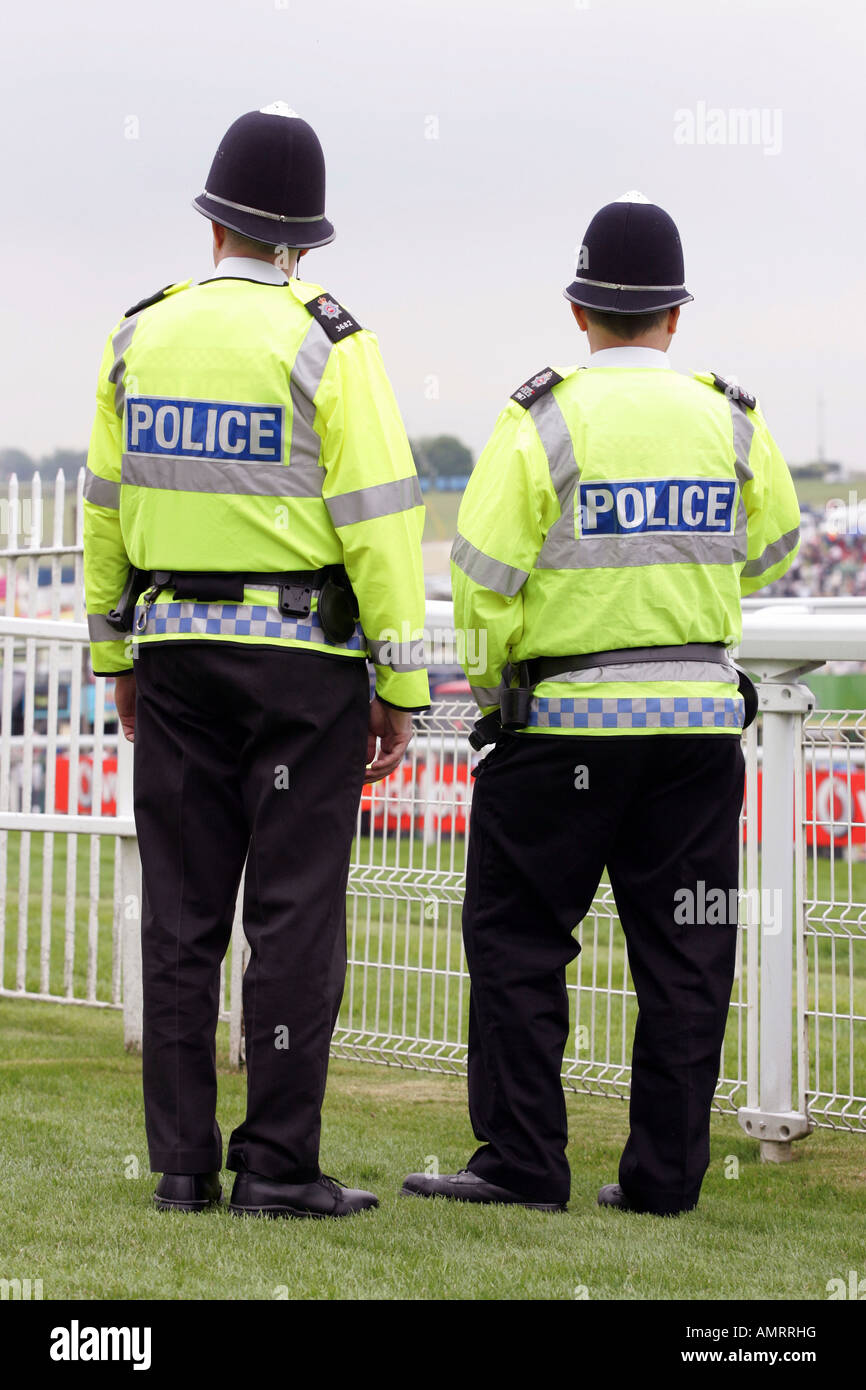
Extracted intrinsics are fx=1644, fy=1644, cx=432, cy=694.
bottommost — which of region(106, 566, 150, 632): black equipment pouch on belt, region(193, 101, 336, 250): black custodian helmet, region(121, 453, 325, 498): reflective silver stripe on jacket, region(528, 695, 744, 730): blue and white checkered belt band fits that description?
region(528, 695, 744, 730): blue and white checkered belt band

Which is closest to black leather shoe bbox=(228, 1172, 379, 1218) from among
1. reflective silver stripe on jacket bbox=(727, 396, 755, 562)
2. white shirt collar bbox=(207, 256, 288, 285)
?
reflective silver stripe on jacket bbox=(727, 396, 755, 562)

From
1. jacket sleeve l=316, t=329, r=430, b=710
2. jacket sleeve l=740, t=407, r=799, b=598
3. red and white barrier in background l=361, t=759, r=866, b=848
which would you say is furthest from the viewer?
red and white barrier in background l=361, t=759, r=866, b=848

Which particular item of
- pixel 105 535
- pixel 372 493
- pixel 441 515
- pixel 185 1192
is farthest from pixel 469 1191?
pixel 441 515

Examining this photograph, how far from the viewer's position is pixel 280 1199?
3320 mm

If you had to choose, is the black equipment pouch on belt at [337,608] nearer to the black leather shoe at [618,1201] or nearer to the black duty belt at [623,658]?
the black duty belt at [623,658]

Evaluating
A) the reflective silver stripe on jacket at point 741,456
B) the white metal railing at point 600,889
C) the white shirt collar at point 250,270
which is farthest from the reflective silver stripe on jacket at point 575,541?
the white metal railing at point 600,889

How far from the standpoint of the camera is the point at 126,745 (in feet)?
18.6

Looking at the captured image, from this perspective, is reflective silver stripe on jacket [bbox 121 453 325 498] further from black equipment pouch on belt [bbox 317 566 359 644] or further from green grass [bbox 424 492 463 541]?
green grass [bbox 424 492 463 541]

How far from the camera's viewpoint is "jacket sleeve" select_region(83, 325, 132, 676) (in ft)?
11.7

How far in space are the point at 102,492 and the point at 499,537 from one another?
88cm

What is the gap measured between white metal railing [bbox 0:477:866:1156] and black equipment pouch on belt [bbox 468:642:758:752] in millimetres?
699
